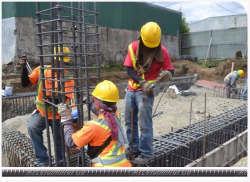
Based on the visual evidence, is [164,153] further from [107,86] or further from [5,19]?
[5,19]

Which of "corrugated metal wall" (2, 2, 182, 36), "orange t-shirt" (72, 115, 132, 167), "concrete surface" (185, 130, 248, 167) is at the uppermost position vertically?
"corrugated metal wall" (2, 2, 182, 36)

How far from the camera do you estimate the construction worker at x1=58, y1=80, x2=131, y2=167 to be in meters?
2.31

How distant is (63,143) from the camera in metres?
2.61

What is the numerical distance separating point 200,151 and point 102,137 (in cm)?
287

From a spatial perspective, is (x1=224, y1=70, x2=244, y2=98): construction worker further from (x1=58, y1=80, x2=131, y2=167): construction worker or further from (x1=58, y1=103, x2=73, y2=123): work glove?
(x1=58, y1=103, x2=73, y2=123): work glove

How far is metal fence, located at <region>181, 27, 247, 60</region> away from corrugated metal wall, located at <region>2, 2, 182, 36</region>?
2.09 m

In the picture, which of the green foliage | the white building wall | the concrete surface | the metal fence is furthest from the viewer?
the green foliage

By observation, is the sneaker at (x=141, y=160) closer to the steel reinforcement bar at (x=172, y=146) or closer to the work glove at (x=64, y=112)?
the steel reinforcement bar at (x=172, y=146)

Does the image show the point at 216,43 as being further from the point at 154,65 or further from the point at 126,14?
the point at 154,65

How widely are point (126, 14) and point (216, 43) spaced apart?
9344 mm

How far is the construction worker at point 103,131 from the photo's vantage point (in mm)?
2314

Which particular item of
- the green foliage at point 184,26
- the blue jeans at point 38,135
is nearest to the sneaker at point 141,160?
the blue jeans at point 38,135

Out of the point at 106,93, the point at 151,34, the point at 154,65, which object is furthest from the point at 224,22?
the point at 106,93

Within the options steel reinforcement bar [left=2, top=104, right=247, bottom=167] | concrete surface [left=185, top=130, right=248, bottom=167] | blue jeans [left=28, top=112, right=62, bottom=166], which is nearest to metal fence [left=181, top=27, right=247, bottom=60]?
concrete surface [left=185, top=130, right=248, bottom=167]
